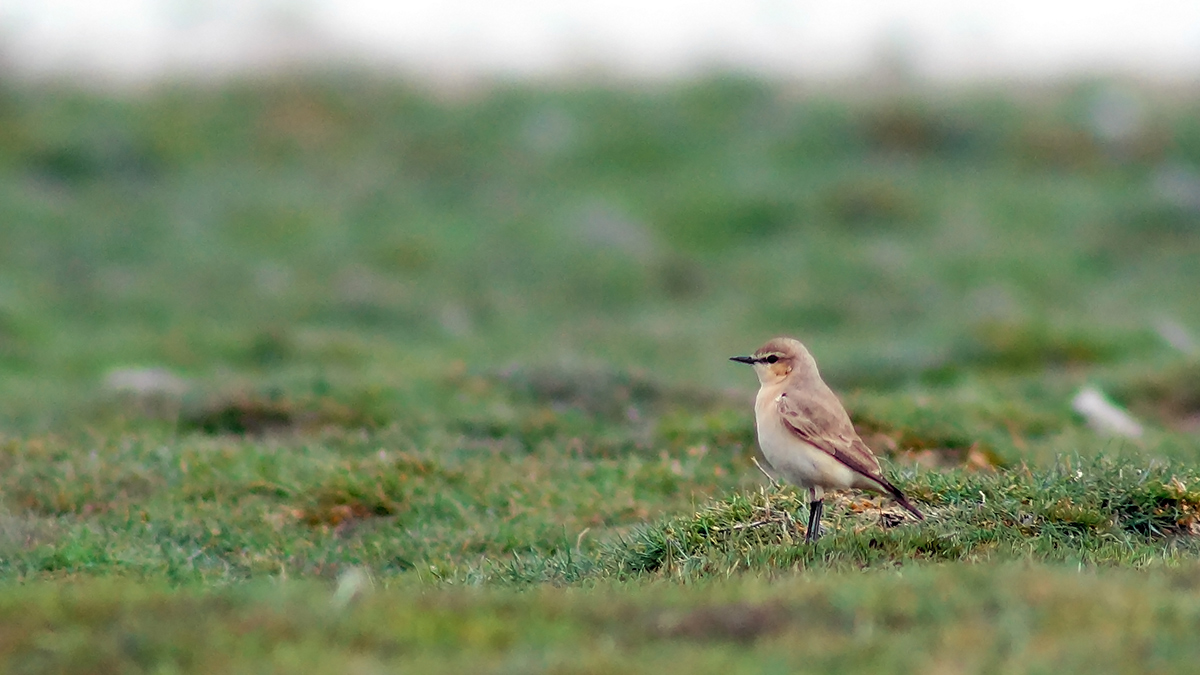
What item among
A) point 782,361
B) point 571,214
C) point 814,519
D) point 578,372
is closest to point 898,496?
point 814,519

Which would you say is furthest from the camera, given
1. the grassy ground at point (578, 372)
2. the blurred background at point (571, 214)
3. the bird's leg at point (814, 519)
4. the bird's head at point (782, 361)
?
the blurred background at point (571, 214)

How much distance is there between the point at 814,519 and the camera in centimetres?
662

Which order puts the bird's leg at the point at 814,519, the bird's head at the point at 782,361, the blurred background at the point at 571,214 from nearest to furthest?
the bird's leg at the point at 814,519 < the bird's head at the point at 782,361 < the blurred background at the point at 571,214

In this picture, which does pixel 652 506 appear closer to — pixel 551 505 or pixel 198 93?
pixel 551 505

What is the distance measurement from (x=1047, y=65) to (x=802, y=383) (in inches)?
799

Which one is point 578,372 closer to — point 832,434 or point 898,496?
point 832,434

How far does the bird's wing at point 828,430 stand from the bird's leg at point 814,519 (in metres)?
0.25

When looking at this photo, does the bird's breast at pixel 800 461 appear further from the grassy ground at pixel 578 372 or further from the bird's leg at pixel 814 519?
the grassy ground at pixel 578 372

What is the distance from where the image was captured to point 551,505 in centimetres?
848

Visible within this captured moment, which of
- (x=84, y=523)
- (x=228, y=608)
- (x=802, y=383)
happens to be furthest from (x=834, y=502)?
(x=84, y=523)

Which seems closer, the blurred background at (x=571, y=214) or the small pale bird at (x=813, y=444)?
the small pale bird at (x=813, y=444)

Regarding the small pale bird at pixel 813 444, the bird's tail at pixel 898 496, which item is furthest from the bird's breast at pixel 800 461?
the bird's tail at pixel 898 496

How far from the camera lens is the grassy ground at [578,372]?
4621 millimetres

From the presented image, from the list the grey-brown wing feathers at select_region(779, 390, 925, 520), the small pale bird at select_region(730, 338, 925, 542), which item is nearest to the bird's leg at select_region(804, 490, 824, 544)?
the small pale bird at select_region(730, 338, 925, 542)
